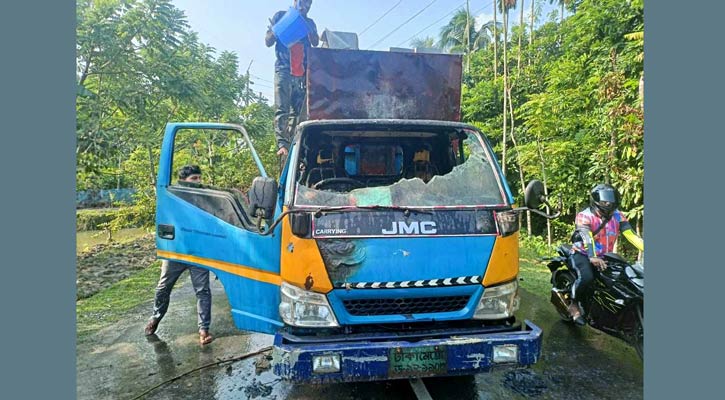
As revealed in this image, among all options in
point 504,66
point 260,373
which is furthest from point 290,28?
point 504,66

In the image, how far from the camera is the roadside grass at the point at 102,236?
410 inches

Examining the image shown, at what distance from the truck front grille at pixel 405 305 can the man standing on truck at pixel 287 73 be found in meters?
2.51

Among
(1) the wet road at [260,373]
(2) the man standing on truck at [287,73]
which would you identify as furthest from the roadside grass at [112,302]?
(2) the man standing on truck at [287,73]

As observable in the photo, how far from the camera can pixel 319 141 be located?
3.87 meters

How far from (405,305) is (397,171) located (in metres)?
1.76

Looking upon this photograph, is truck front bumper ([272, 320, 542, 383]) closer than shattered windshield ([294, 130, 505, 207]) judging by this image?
Yes

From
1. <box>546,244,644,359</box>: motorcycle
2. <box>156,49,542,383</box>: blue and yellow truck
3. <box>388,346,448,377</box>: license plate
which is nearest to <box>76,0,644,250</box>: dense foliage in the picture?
<box>546,244,644,359</box>: motorcycle

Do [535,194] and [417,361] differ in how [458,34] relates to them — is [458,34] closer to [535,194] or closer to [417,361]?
[535,194]

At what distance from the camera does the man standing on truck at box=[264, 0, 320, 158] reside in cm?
479

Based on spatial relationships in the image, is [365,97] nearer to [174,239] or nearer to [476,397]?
[174,239]

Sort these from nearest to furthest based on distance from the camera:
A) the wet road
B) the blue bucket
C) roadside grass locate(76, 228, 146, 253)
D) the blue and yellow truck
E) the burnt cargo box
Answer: the blue and yellow truck, the wet road, the burnt cargo box, the blue bucket, roadside grass locate(76, 228, 146, 253)

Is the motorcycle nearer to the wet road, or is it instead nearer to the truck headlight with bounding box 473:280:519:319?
the wet road

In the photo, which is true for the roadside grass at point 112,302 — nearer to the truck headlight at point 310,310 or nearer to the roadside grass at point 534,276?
the truck headlight at point 310,310

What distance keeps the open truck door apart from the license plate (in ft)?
2.88
